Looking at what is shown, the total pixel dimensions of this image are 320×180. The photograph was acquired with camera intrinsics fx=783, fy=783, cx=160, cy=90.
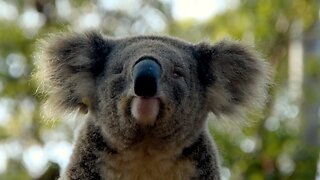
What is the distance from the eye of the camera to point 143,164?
3.66 meters

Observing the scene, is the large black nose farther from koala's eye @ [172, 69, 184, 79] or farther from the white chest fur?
the white chest fur

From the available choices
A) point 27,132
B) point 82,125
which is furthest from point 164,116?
point 27,132

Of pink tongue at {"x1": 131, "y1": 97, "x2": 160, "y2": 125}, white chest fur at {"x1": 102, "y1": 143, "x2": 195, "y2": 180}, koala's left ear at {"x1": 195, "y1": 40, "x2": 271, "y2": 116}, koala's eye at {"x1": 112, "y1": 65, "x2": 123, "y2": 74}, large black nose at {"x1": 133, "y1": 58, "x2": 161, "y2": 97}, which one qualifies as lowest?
white chest fur at {"x1": 102, "y1": 143, "x2": 195, "y2": 180}

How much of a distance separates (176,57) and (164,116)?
35cm

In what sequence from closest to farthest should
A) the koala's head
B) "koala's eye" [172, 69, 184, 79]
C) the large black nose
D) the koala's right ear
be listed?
1. the large black nose
2. the koala's head
3. "koala's eye" [172, 69, 184, 79]
4. the koala's right ear

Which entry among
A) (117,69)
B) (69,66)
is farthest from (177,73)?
(69,66)

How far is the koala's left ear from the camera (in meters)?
4.01

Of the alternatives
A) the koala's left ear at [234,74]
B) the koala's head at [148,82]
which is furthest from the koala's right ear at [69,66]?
the koala's left ear at [234,74]

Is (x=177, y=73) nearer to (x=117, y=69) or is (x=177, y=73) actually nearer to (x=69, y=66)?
(x=117, y=69)

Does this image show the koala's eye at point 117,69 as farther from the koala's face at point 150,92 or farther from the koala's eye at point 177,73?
the koala's eye at point 177,73

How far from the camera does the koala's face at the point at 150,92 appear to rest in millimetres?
3375

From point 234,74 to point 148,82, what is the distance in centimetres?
91

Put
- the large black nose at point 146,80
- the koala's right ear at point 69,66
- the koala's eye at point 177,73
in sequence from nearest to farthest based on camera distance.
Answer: the large black nose at point 146,80
the koala's eye at point 177,73
the koala's right ear at point 69,66

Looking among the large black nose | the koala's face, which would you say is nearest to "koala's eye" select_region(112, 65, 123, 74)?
the koala's face
